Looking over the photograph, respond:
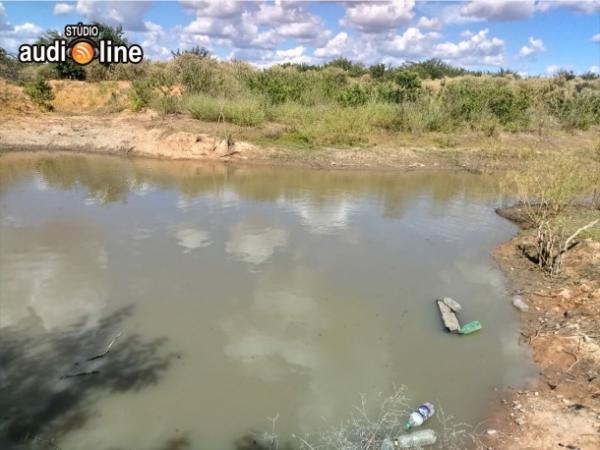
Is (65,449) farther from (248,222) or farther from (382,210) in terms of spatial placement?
(382,210)

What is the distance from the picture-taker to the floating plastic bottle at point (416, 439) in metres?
3.58

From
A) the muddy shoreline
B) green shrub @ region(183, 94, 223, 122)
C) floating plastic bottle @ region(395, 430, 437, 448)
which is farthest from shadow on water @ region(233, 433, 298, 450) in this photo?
green shrub @ region(183, 94, 223, 122)

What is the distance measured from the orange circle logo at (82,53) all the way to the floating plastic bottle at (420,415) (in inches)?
853

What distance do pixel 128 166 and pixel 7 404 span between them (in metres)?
10.2

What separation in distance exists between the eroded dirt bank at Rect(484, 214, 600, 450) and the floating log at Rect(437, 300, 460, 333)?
765 millimetres

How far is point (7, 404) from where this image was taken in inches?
151

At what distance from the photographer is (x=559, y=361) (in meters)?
4.73

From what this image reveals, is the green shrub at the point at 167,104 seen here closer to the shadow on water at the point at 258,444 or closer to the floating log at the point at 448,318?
the floating log at the point at 448,318

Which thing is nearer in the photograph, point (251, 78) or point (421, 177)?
point (421, 177)

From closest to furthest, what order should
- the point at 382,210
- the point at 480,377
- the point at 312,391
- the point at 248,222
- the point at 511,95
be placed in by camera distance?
the point at 312,391
the point at 480,377
the point at 248,222
the point at 382,210
the point at 511,95

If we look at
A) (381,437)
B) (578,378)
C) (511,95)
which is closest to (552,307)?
(578,378)

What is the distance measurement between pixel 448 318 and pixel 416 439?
2127 mm

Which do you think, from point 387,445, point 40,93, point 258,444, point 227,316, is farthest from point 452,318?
point 40,93

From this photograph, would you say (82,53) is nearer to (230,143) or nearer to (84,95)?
(84,95)
